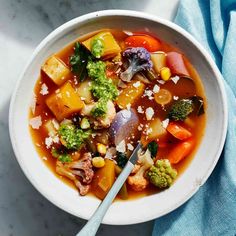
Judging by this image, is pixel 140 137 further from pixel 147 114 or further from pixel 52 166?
pixel 52 166

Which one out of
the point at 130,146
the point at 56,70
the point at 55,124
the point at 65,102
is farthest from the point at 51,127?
the point at 130,146

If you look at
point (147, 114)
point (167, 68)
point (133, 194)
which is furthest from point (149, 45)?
point (133, 194)

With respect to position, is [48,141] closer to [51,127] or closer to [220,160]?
[51,127]

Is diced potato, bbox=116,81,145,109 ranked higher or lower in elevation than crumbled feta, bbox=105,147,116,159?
higher

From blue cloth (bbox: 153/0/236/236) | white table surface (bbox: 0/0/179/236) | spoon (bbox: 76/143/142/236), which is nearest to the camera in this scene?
spoon (bbox: 76/143/142/236)

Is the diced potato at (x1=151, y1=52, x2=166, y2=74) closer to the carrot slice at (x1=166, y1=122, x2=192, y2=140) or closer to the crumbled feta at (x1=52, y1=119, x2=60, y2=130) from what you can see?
the carrot slice at (x1=166, y1=122, x2=192, y2=140)

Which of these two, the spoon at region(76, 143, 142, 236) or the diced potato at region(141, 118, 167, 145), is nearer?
the spoon at region(76, 143, 142, 236)

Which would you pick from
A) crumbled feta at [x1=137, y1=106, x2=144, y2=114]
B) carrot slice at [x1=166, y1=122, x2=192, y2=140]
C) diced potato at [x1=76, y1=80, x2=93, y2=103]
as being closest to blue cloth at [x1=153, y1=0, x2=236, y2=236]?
carrot slice at [x1=166, y1=122, x2=192, y2=140]
